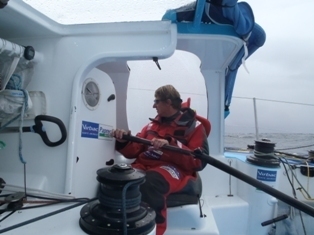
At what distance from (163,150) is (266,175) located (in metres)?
0.98

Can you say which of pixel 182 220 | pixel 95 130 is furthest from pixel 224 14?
pixel 182 220

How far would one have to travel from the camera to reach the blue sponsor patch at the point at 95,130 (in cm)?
159

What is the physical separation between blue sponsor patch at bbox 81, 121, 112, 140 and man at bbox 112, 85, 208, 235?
0.23 feet

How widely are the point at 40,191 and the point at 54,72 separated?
66 centimetres

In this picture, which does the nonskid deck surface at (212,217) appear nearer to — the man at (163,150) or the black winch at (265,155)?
the man at (163,150)

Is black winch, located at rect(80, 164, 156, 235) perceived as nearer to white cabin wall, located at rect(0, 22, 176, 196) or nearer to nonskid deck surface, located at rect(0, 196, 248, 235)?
nonskid deck surface, located at rect(0, 196, 248, 235)

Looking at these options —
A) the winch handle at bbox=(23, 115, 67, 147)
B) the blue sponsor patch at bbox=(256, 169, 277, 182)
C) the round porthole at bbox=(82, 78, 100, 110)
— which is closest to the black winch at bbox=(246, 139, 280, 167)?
the blue sponsor patch at bbox=(256, 169, 277, 182)

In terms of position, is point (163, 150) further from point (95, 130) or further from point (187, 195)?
point (95, 130)

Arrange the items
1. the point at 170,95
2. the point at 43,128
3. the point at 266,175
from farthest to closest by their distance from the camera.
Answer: the point at 266,175, the point at 170,95, the point at 43,128

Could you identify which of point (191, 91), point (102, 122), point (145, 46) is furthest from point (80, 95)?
point (191, 91)

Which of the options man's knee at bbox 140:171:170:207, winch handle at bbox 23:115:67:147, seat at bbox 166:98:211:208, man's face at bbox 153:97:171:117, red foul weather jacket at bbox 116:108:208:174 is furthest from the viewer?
man's face at bbox 153:97:171:117

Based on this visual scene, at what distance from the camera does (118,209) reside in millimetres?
977

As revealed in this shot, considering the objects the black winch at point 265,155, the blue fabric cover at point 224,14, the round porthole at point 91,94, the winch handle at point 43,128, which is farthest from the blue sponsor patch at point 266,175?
the winch handle at point 43,128

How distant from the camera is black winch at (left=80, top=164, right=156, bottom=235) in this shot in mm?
932
